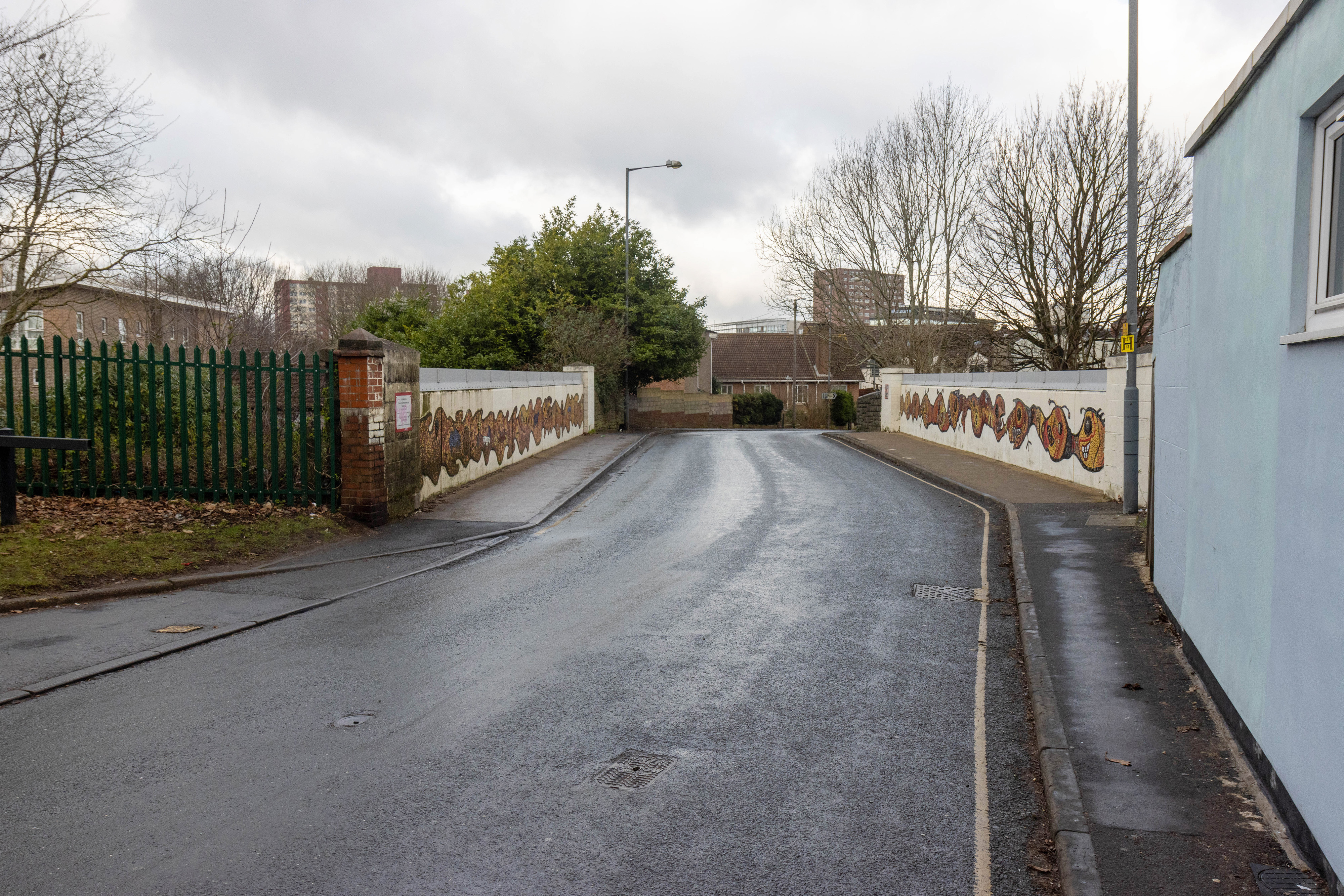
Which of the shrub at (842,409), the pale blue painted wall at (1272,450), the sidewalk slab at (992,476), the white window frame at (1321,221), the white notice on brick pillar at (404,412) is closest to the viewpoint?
the pale blue painted wall at (1272,450)

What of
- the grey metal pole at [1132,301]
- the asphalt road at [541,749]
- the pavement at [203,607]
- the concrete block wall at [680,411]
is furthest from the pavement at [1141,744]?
the concrete block wall at [680,411]

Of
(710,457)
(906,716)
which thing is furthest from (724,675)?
(710,457)

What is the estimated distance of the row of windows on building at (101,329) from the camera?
20.2m

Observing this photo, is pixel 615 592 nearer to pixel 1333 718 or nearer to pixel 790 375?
pixel 1333 718

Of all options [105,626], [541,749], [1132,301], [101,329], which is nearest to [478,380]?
[105,626]

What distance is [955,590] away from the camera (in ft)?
30.1

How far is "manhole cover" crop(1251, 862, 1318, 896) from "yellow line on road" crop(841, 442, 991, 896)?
3.39 feet

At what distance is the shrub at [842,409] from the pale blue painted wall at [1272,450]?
4768cm

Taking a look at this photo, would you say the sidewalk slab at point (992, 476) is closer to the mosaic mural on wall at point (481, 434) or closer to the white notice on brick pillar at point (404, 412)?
the mosaic mural on wall at point (481, 434)

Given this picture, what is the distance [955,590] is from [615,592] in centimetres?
335

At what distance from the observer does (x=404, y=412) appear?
1280 centimetres

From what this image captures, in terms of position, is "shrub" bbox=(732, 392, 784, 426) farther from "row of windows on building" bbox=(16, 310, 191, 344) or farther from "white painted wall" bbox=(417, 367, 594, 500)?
"row of windows on building" bbox=(16, 310, 191, 344)

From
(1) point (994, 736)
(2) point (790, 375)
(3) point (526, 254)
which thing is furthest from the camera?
(2) point (790, 375)

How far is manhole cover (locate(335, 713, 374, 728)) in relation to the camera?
211 inches
